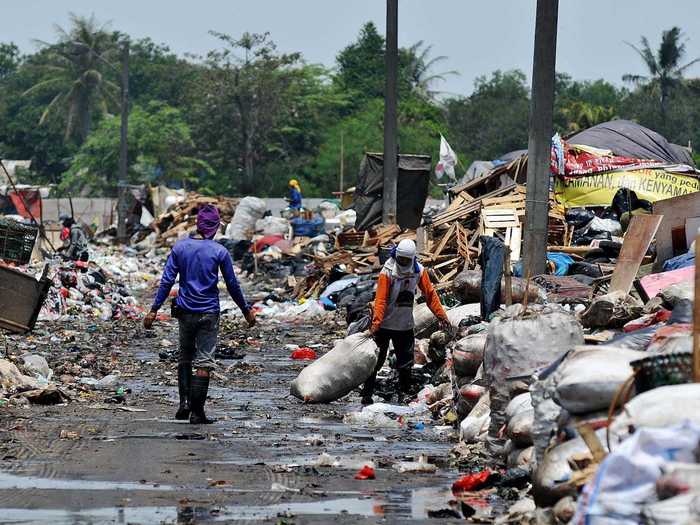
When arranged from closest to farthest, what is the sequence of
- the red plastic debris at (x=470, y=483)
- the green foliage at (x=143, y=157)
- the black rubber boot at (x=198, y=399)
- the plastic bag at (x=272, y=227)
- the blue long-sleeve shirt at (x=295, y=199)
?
the red plastic debris at (x=470, y=483) → the black rubber boot at (x=198, y=399) → the plastic bag at (x=272, y=227) → the blue long-sleeve shirt at (x=295, y=199) → the green foliage at (x=143, y=157)

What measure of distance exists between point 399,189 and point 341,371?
55.3 ft

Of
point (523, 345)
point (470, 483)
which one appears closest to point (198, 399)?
point (523, 345)

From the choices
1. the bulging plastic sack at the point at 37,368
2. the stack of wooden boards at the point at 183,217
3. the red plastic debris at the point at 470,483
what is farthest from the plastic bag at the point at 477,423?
the stack of wooden boards at the point at 183,217

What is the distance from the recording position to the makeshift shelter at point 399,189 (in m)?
27.8

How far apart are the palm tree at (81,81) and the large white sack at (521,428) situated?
77.2m

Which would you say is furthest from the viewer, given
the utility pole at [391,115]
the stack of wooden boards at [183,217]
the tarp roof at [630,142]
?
the stack of wooden boards at [183,217]

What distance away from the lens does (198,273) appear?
10.0m

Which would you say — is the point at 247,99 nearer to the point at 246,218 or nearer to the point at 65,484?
the point at 246,218

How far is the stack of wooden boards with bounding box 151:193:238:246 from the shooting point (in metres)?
41.8

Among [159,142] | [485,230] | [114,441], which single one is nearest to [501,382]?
[114,441]

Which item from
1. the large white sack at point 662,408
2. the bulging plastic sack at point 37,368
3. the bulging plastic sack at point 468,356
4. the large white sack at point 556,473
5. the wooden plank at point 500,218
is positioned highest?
the large white sack at point 662,408

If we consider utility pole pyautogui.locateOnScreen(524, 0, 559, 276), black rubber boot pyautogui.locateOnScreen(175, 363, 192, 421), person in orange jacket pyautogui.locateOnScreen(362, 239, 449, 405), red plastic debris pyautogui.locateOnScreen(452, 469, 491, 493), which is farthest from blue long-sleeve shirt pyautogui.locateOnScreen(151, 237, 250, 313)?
utility pole pyautogui.locateOnScreen(524, 0, 559, 276)

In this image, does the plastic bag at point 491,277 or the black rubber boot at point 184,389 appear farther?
the plastic bag at point 491,277

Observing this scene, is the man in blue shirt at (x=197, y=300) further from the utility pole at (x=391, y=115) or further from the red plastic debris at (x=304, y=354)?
the utility pole at (x=391, y=115)
